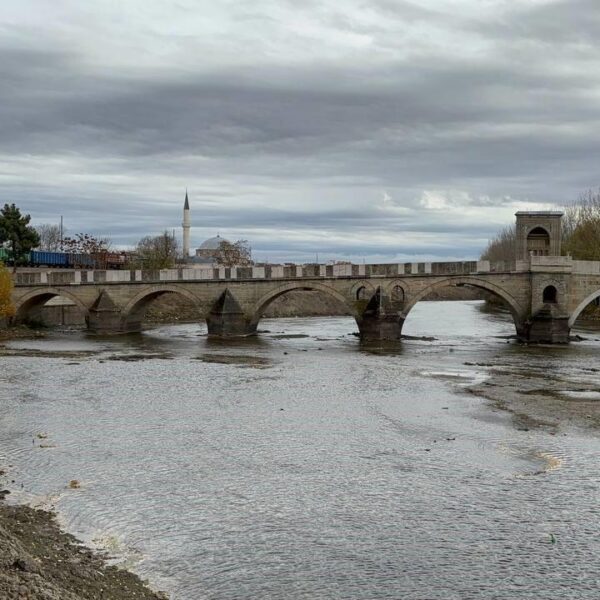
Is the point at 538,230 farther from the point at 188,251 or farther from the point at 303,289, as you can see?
the point at 188,251

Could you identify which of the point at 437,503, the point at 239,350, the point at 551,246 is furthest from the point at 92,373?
the point at 551,246

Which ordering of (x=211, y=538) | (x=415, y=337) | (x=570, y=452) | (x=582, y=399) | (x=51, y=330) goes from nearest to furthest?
(x=211, y=538)
(x=570, y=452)
(x=582, y=399)
(x=415, y=337)
(x=51, y=330)

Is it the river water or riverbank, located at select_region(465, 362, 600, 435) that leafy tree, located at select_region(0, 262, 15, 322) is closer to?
the river water

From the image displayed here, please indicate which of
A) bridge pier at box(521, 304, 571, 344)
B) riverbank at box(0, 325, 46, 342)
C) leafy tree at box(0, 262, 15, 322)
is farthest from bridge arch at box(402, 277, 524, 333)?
leafy tree at box(0, 262, 15, 322)

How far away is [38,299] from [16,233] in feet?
41.4

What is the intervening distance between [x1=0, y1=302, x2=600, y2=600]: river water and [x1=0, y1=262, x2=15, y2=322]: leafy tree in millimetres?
19557

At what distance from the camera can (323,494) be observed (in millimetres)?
16672

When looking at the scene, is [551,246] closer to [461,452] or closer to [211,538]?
[461,452]

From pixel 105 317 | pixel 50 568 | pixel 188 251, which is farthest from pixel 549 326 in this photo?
pixel 188 251

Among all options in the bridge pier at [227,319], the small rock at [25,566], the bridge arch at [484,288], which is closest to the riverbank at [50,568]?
→ the small rock at [25,566]

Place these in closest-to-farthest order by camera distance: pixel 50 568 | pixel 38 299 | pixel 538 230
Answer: pixel 50 568
pixel 538 230
pixel 38 299

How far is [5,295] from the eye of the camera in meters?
51.7

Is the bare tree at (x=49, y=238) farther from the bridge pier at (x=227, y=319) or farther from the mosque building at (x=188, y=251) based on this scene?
the bridge pier at (x=227, y=319)

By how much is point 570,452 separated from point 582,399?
29.0 feet
